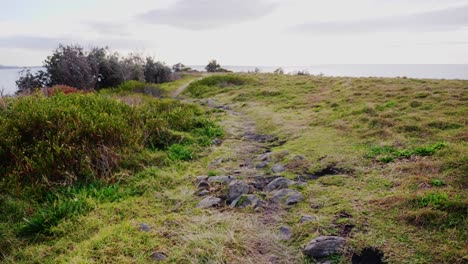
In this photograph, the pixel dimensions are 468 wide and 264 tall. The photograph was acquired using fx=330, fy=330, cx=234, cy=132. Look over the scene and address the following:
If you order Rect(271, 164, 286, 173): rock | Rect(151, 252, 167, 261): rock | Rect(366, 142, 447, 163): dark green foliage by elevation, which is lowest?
Rect(151, 252, 167, 261): rock

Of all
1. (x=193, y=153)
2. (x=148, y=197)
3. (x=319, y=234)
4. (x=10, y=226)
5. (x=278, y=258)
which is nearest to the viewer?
(x=278, y=258)

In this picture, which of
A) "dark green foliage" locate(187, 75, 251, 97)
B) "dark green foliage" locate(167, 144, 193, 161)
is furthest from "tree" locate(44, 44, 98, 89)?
"dark green foliage" locate(167, 144, 193, 161)

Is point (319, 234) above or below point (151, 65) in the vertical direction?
below

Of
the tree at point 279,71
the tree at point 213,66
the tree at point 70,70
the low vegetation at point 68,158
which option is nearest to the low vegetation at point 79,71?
the tree at point 70,70

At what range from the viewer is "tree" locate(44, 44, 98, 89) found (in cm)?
1520

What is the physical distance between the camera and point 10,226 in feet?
14.0

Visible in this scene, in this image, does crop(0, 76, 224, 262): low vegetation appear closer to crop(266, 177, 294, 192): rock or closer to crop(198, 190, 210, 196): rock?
crop(198, 190, 210, 196): rock

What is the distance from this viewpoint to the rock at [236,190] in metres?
4.78

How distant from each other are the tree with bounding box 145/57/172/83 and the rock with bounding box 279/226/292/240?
23294 mm

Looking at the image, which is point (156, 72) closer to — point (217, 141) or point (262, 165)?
point (217, 141)

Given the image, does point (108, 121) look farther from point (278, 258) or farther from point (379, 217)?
point (379, 217)

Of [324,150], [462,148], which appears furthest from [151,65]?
[462,148]

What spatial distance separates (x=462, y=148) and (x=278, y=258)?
372cm

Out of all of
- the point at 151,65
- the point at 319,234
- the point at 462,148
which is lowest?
the point at 319,234
